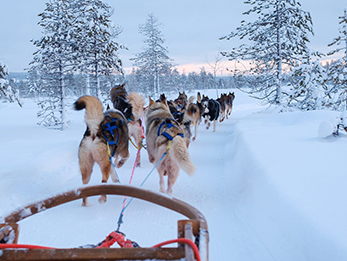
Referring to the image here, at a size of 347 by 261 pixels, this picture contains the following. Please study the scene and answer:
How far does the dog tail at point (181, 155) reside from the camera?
134 inches

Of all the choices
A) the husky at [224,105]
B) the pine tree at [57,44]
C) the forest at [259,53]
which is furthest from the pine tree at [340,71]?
the pine tree at [57,44]

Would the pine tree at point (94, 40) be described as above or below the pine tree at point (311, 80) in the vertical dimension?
above

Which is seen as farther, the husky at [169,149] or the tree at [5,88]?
→ the tree at [5,88]

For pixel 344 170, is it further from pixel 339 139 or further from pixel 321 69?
pixel 321 69

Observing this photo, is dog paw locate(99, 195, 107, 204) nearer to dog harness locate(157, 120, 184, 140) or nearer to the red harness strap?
dog harness locate(157, 120, 184, 140)

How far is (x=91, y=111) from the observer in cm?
365

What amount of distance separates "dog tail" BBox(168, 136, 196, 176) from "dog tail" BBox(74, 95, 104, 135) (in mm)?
1247

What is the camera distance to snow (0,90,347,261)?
2.40m

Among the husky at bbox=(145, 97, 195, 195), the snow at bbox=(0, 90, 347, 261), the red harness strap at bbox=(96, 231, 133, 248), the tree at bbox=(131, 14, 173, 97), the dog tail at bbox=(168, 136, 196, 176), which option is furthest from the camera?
the tree at bbox=(131, 14, 173, 97)

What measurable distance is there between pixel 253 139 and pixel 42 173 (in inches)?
208

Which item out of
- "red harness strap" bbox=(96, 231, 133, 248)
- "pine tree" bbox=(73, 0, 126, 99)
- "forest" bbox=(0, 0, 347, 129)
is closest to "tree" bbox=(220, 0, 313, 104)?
"forest" bbox=(0, 0, 347, 129)

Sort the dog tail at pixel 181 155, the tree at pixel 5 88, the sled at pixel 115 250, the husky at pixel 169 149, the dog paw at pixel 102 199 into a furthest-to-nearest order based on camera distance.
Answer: the tree at pixel 5 88 < the dog paw at pixel 102 199 < the husky at pixel 169 149 < the dog tail at pixel 181 155 < the sled at pixel 115 250

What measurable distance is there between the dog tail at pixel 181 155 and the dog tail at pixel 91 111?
1247mm

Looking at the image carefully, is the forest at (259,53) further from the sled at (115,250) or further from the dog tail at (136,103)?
the sled at (115,250)
